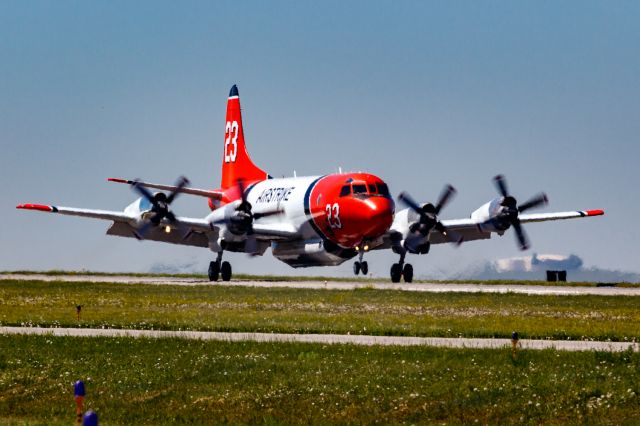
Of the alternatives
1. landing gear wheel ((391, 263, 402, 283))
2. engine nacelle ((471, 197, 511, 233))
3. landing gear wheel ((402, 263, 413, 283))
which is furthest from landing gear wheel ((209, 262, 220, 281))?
engine nacelle ((471, 197, 511, 233))

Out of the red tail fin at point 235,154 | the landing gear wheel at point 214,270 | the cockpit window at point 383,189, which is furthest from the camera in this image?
the red tail fin at point 235,154

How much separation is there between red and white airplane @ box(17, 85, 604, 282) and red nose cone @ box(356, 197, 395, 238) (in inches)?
2.1

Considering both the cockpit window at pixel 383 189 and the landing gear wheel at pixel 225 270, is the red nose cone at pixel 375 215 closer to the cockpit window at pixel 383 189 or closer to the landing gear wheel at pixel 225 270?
the cockpit window at pixel 383 189

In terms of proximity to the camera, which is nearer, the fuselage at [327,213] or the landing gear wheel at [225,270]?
the fuselage at [327,213]

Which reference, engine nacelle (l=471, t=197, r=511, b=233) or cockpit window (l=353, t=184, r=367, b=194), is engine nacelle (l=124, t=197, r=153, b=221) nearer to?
cockpit window (l=353, t=184, r=367, b=194)

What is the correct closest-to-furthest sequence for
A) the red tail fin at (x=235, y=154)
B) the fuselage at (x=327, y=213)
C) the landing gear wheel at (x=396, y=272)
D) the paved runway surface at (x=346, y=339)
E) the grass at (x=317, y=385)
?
the grass at (x=317, y=385)
the paved runway surface at (x=346, y=339)
the fuselage at (x=327, y=213)
the landing gear wheel at (x=396, y=272)
the red tail fin at (x=235, y=154)

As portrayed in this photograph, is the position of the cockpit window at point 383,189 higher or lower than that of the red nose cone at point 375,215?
higher

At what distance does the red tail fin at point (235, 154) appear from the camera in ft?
253

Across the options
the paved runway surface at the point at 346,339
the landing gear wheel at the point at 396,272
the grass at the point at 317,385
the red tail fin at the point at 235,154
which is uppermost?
the red tail fin at the point at 235,154

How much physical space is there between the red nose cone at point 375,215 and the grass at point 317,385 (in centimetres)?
2979

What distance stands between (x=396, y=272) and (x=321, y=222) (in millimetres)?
6475

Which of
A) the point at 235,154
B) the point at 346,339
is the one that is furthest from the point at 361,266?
the point at 346,339

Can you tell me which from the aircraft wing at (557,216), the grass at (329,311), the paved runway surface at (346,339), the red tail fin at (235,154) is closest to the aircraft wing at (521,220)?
the aircraft wing at (557,216)

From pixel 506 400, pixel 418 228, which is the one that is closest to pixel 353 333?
pixel 506 400
